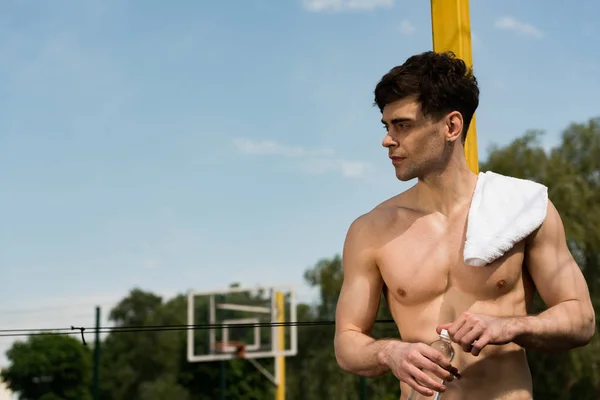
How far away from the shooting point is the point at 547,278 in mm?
2689

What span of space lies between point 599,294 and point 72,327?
1618 centimetres

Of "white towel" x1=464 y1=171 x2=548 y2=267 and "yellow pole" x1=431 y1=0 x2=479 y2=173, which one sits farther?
"yellow pole" x1=431 y1=0 x2=479 y2=173

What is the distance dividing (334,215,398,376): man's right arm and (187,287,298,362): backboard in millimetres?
20374

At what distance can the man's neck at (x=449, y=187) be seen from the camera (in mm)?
2822

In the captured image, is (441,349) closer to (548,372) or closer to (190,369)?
(548,372)

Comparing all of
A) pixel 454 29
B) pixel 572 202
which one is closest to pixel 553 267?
pixel 454 29

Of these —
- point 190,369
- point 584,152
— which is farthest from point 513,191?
point 190,369

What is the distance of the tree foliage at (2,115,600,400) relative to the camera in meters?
19.2

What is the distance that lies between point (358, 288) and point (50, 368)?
4518 centimetres

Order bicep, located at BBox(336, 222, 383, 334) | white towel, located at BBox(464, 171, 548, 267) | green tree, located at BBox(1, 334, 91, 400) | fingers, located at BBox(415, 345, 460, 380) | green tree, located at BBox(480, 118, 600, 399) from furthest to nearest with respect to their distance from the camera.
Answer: green tree, located at BBox(1, 334, 91, 400), green tree, located at BBox(480, 118, 600, 399), bicep, located at BBox(336, 222, 383, 334), white towel, located at BBox(464, 171, 548, 267), fingers, located at BBox(415, 345, 460, 380)

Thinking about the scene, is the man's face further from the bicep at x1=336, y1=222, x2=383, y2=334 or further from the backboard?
the backboard

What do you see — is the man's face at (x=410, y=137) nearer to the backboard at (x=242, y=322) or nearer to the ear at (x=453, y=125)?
the ear at (x=453, y=125)

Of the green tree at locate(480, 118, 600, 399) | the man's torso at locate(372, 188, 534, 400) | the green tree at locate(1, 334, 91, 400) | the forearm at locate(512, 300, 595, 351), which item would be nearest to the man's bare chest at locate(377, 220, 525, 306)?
the man's torso at locate(372, 188, 534, 400)

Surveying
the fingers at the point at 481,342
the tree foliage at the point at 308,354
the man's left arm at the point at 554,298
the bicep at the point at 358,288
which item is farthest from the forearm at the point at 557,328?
the tree foliage at the point at 308,354
